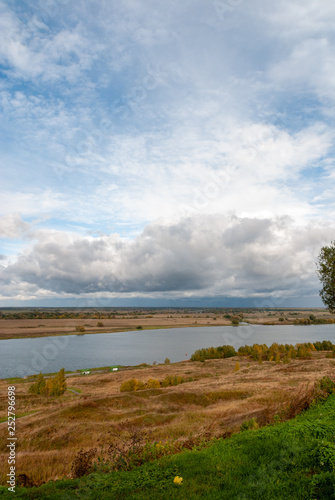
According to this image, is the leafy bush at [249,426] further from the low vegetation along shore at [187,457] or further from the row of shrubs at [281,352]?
the row of shrubs at [281,352]

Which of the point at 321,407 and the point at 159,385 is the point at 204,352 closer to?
the point at 159,385

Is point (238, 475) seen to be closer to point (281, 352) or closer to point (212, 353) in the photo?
point (281, 352)

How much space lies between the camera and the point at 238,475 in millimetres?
7684

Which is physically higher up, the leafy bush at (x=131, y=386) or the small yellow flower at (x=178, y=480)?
the small yellow flower at (x=178, y=480)

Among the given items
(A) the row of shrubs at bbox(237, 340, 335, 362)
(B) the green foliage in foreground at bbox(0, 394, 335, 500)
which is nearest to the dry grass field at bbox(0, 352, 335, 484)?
(B) the green foliage in foreground at bbox(0, 394, 335, 500)

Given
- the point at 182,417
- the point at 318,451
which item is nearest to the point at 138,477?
the point at 318,451

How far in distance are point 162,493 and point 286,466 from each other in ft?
11.2

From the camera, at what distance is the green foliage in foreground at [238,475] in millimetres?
6773

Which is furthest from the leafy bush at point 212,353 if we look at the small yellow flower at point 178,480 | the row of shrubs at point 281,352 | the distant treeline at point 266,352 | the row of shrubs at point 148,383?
the small yellow flower at point 178,480

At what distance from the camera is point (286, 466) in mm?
7828

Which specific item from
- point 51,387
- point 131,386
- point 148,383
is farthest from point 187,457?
point 51,387

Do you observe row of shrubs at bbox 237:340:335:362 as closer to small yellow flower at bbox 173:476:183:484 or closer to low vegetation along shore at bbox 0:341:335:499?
low vegetation along shore at bbox 0:341:335:499

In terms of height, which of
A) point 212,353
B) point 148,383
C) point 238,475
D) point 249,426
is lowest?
point 212,353

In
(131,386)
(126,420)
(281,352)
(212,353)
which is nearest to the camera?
(126,420)
